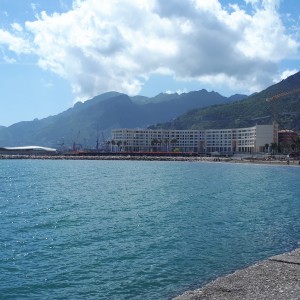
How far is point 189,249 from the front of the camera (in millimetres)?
24469

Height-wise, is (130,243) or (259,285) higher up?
(259,285)

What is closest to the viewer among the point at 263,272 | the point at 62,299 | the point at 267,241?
the point at 62,299

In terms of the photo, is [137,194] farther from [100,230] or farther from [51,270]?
[51,270]

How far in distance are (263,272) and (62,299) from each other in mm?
7992

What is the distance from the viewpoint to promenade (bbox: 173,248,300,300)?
14633mm

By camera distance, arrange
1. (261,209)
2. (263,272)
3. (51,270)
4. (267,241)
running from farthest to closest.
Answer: (261,209), (267,241), (51,270), (263,272)

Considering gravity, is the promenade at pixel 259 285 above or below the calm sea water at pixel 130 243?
above

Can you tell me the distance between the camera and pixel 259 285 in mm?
15836

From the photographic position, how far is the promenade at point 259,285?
576 inches

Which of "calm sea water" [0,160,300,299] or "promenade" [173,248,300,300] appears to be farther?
"calm sea water" [0,160,300,299]

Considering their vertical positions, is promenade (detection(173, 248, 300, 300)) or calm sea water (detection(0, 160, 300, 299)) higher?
promenade (detection(173, 248, 300, 300))

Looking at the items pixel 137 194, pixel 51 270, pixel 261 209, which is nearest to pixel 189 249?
pixel 51 270

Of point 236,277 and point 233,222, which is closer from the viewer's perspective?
point 236,277

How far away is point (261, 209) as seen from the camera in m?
41.8
